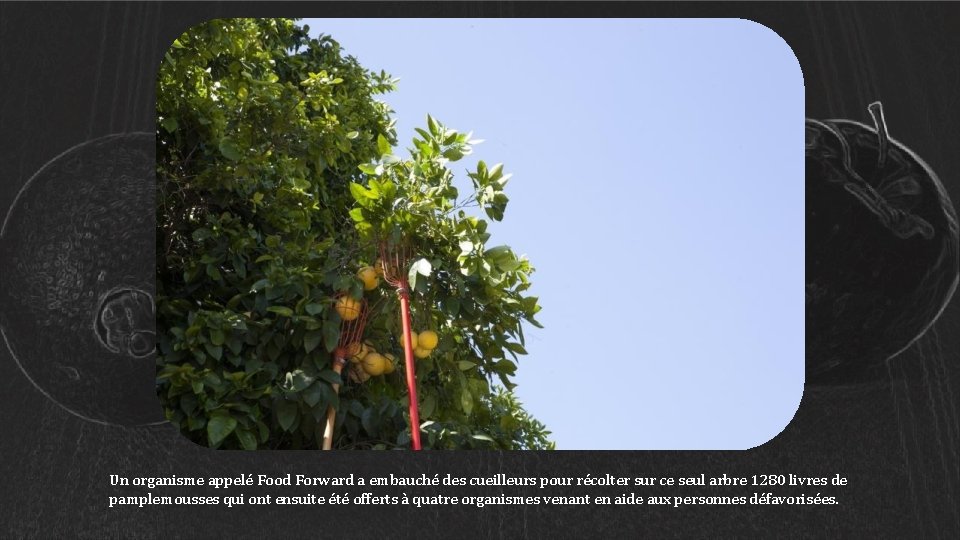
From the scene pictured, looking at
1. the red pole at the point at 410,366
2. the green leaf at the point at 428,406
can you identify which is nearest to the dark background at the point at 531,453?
the red pole at the point at 410,366

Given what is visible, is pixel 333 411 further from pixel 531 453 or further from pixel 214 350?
pixel 531 453

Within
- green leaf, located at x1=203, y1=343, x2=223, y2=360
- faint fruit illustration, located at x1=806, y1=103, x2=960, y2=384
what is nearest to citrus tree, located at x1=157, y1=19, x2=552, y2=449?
green leaf, located at x1=203, y1=343, x2=223, y2=360

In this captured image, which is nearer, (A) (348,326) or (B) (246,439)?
(B) (246,439)

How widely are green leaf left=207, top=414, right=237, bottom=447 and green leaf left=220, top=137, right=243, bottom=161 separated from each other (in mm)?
456

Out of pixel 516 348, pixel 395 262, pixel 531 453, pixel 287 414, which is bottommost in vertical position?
pixel 531 453

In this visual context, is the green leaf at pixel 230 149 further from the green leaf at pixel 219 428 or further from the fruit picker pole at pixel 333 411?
the green leaf at pixel 219 428

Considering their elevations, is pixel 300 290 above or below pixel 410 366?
above

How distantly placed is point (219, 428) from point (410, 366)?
0.28 m

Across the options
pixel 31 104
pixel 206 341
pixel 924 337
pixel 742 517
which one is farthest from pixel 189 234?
pixel 924 337

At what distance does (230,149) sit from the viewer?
175cm

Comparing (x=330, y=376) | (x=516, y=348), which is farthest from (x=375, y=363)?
(x=516, y=348)

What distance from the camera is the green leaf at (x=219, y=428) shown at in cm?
142

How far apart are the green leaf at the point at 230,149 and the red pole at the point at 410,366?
13.9 inches

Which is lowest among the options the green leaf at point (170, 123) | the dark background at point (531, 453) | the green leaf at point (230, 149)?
the dark background at point (531, 453)
